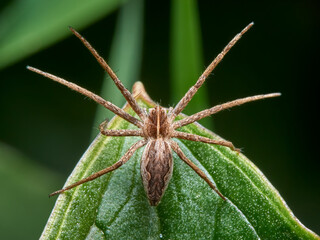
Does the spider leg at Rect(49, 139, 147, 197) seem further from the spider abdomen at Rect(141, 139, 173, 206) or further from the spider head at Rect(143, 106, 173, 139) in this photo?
→ the spider head at Rect(143, 106, 173, 139)

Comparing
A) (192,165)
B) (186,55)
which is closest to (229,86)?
(186,55)

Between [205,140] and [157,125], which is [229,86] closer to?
[157,125]

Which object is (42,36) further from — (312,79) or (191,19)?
(312,79)

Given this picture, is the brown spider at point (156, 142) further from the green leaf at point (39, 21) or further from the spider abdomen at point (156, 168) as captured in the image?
the green leaf at point (39, 21)

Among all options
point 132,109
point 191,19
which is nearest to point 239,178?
point 132,109

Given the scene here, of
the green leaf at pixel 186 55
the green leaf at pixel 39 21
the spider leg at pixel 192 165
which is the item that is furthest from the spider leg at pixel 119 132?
the green leaf at pixel 39 21

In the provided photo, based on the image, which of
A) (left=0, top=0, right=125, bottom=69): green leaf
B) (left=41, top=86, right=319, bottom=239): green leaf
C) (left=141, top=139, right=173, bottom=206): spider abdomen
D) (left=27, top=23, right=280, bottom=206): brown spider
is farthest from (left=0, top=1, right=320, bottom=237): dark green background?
(left=41, top=86, right=319, bottom=239): green leaf
